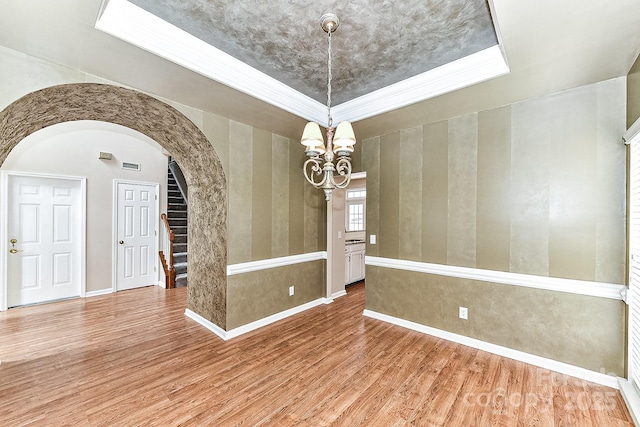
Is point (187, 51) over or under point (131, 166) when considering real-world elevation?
over

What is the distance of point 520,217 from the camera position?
2.70 meters

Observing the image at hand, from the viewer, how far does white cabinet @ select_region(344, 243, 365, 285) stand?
5391 millimetres

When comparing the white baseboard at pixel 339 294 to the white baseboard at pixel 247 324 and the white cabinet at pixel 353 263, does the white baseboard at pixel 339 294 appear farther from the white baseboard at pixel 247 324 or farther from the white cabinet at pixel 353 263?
the white baseboard at pixel 247 324

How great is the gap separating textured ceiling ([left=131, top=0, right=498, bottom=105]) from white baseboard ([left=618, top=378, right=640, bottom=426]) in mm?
2923

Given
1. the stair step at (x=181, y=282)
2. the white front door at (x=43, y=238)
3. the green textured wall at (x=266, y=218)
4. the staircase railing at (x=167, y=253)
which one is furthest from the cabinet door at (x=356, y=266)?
the white front door at (x=43, y=238)

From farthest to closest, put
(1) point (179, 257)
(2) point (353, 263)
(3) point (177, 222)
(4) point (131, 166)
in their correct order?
1. (3) point (177, 222)
2. (1) point (179, 257)
3. (2) point (353, 263)
4. (4) point (131, 166)

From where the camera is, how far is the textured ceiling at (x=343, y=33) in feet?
5.95

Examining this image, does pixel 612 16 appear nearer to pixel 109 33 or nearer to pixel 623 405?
pixel 623 405

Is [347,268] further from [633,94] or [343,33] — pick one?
[633,94]

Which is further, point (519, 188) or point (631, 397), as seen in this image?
point (519, 188)

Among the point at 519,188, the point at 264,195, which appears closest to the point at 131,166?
the point at 264,195

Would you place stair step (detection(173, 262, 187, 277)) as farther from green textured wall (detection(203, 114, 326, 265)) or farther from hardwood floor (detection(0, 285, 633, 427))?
green textured wall (detection(203, 114, 326, 265))

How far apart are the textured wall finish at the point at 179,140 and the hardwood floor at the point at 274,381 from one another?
620 mm

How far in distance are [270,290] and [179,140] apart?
226cm
